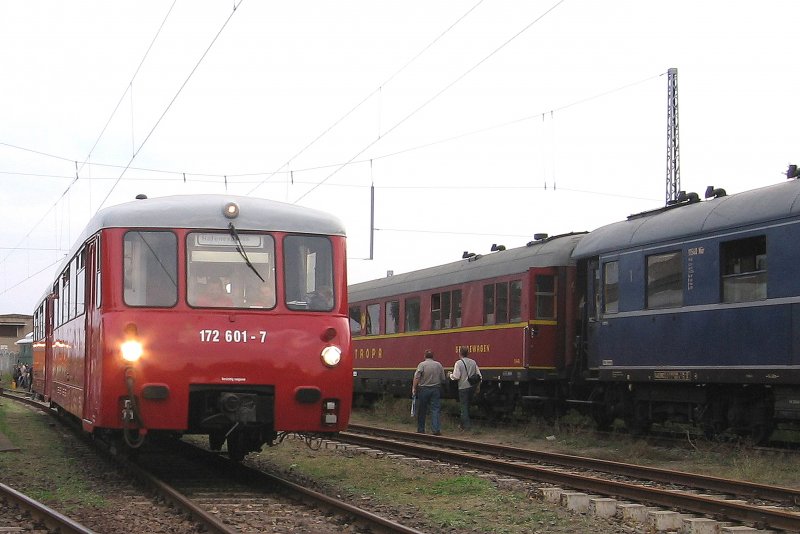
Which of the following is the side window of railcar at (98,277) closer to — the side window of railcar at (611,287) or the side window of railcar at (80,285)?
the side window of railcar at (80,285)

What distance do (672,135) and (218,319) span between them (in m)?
15.6

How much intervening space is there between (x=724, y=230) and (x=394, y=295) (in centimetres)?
1324

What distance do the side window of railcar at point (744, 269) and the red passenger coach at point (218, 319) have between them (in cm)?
622

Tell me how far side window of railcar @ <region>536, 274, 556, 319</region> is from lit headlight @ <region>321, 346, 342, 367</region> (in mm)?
10046

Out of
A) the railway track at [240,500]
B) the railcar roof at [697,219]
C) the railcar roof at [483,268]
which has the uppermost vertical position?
the railcar roof at [697,219]

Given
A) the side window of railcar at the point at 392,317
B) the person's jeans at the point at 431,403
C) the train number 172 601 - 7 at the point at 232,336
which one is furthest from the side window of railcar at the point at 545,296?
the train number 172 601 - 7 at the point at 232,336

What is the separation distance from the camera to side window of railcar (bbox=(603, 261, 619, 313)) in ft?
60.3

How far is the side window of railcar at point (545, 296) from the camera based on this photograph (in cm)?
2070

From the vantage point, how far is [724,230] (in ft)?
50.8

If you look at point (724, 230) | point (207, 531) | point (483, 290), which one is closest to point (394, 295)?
point (483, 290)

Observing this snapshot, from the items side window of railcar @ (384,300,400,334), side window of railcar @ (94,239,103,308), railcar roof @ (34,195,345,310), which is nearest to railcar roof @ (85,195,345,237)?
railcar roof @ (34,195,345,310)

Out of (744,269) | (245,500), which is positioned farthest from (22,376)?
(245,500)

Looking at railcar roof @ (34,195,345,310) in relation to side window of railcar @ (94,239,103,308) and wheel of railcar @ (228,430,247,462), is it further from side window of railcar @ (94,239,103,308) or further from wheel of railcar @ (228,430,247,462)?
wheel of railcar @ (228,430,247,462)

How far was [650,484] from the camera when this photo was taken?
12.1 m
